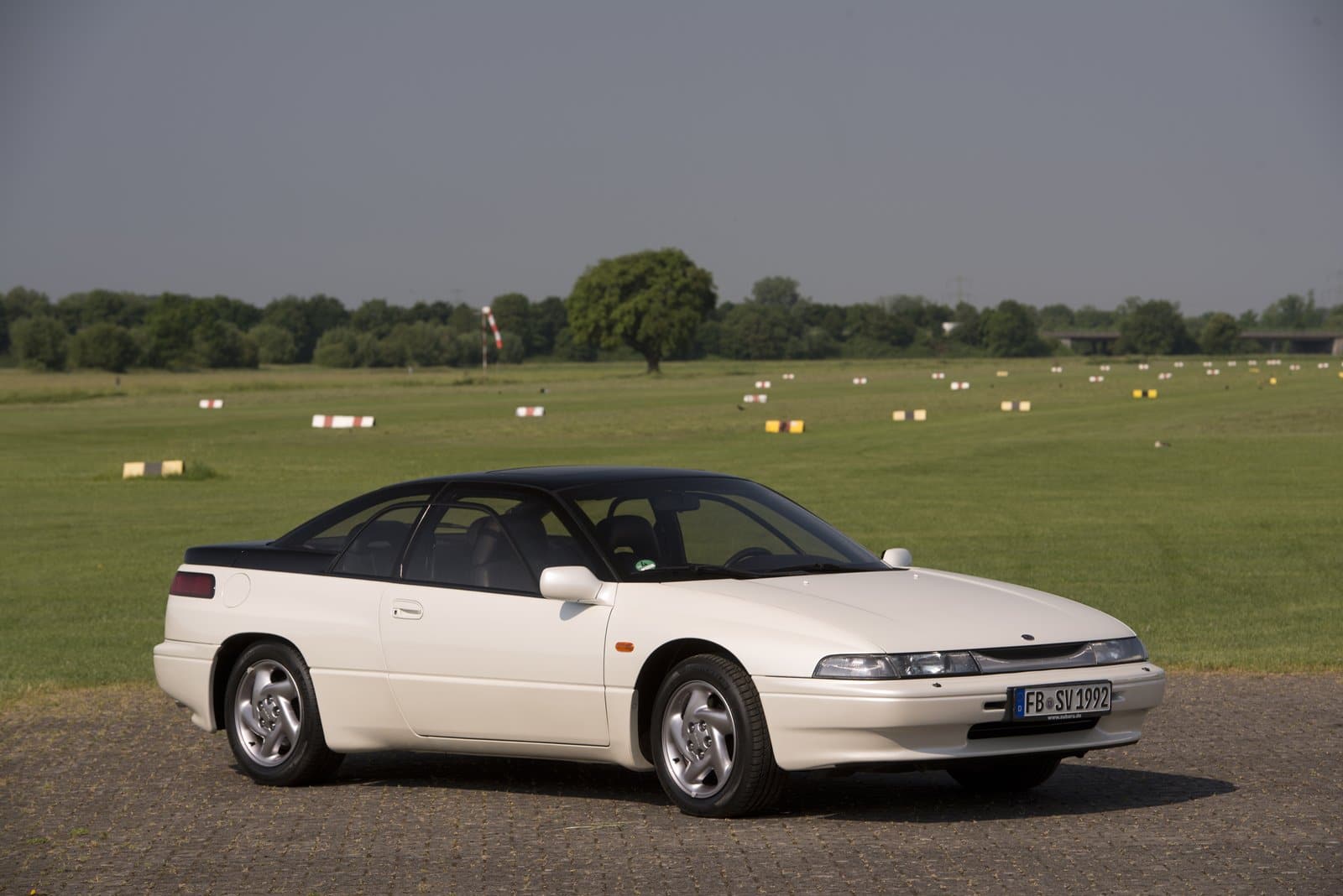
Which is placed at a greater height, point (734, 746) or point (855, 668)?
point (855, 668)

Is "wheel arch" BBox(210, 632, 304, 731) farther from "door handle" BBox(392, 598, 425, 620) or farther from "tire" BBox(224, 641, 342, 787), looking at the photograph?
"door handle" BBox(392, 598, 425, 620)

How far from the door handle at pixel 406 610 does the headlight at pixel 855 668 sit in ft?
6.84

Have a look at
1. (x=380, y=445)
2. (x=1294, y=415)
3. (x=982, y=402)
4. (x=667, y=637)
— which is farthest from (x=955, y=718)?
(x=982, y=402)

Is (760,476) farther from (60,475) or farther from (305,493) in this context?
(60,475)

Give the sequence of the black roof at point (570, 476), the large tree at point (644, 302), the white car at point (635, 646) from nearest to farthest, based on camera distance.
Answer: the white car at point (635, 646), the black roof at point (570, 476), the large tree at point (644, 302)

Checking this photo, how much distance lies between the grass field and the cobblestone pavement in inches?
129

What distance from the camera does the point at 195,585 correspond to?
925cm

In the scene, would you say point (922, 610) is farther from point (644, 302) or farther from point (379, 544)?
point (644, 302)

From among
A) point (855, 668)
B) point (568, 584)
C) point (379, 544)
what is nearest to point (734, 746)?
point (855, 668)

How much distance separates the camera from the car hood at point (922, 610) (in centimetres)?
720

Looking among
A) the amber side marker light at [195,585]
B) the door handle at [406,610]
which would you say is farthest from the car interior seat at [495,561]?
the amber side marker light at [195,585]

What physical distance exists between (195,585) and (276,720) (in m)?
0.95

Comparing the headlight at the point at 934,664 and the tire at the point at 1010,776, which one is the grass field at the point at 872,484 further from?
the headlight at the point at 934,664

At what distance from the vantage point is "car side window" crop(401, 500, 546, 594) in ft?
26.9
